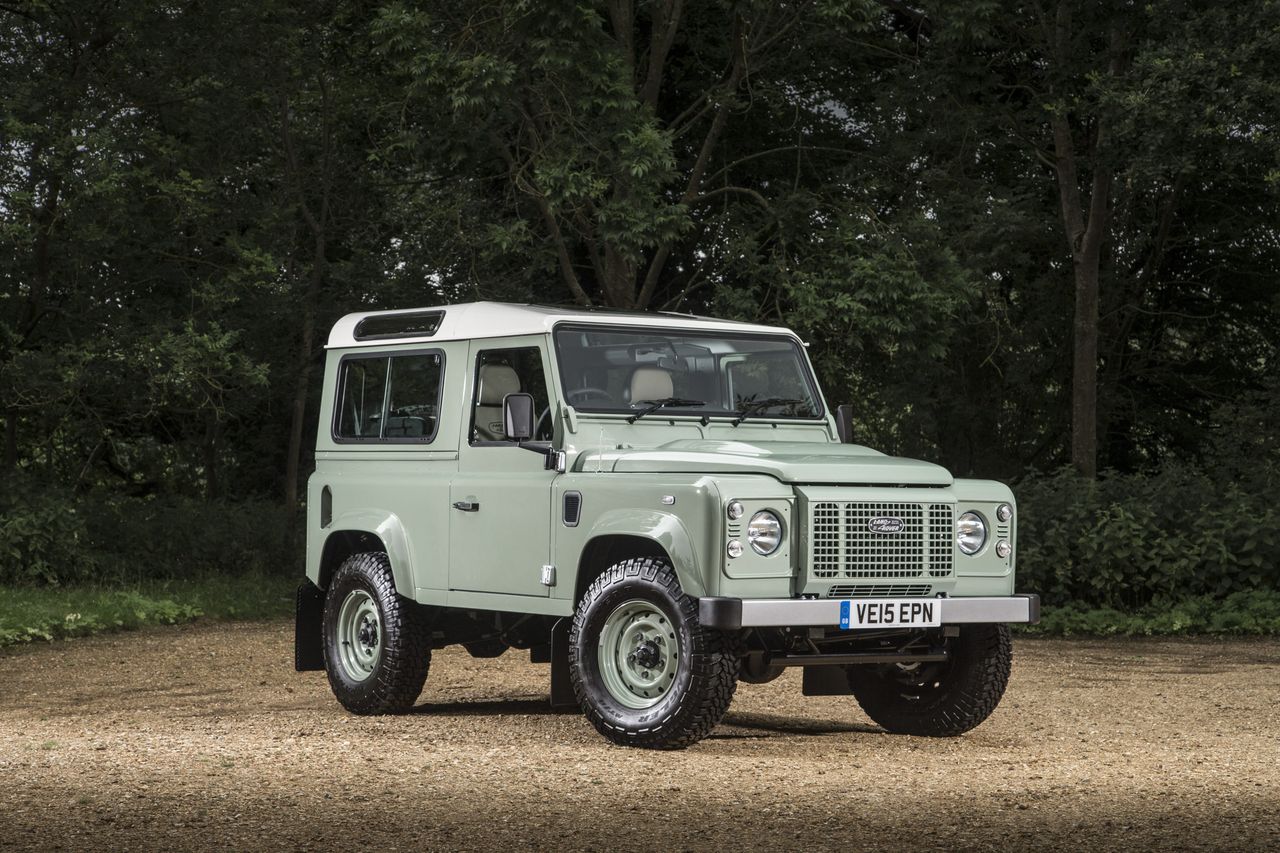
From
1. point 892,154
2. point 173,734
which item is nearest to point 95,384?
point 892,154

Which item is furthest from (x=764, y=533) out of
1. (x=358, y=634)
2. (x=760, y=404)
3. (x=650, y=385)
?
(x=358, y=634)

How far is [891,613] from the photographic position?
870 centimetres

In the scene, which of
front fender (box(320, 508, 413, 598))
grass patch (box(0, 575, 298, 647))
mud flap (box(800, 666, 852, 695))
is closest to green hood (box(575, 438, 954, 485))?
mud flap (box(800, 666, 852, 695))

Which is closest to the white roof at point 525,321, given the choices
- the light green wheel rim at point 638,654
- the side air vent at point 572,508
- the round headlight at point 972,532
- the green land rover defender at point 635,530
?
the green land rover defender at point 635,530

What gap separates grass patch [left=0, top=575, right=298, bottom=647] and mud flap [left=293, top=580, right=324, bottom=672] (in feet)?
20.0

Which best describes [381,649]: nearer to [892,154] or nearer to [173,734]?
[173,734]

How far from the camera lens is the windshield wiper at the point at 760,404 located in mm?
9922

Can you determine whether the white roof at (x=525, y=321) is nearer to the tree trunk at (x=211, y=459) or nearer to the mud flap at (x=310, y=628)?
the mud flap at (x=310, y=628)

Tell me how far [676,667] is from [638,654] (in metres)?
0.26

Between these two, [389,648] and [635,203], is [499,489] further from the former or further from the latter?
[635,203]

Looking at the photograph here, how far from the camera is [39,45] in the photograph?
67.7 feet

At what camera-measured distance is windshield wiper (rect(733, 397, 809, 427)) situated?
9922 millimetres

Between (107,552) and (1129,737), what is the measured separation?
635 inches

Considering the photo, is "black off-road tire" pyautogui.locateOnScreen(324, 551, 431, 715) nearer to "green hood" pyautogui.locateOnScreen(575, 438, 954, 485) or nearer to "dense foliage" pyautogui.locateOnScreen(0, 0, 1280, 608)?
"green hood" pyautogui.locateOnScreen(575, 438, 954, 485)
